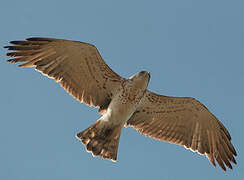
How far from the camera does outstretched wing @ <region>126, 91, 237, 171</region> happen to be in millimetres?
12055

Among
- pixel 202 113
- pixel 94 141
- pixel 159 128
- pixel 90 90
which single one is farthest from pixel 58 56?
pixel 202 113

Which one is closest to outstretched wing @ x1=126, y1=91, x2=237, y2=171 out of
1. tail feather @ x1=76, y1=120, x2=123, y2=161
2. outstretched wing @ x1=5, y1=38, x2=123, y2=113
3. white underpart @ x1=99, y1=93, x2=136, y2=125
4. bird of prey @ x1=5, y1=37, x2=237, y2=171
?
bird of prey @ x1=5, y1=37, x2=237, y2=171

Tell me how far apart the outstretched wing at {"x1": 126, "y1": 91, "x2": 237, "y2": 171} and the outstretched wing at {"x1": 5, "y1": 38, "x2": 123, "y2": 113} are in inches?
42.6

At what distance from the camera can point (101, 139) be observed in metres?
11.3

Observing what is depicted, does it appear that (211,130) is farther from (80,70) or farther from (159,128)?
(80,70)

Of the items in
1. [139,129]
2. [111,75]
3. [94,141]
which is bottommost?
[94,141]

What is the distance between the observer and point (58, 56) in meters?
11.4

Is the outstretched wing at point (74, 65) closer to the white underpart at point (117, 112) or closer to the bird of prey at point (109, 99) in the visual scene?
the bird of prey at point (109, 99)

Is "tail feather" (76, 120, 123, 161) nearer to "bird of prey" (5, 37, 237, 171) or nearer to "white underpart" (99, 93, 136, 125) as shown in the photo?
"bird of prey" (5, 37, 237, 171)

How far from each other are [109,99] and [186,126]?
2.36 meters

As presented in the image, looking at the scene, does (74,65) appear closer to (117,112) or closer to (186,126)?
(117,112)

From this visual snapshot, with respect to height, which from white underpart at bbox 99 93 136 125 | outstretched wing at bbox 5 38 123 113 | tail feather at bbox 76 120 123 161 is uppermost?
outstretched wing at bbox 5 38 123 113

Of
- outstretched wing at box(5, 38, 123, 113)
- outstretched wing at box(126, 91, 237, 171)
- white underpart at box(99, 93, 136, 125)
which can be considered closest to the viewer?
outstretched wing at box(5, 38, 123, 113)

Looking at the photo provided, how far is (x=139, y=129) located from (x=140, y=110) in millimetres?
534
